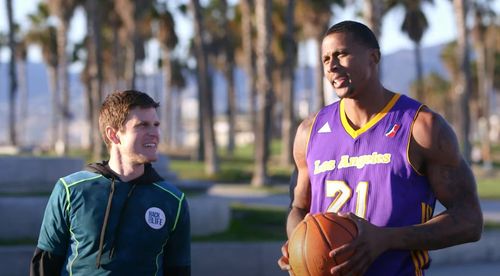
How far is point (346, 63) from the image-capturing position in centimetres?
380

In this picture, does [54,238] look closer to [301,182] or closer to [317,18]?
[301,182]

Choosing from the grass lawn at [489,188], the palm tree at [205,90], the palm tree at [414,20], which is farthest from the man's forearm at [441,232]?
the palm tree at [414,20]

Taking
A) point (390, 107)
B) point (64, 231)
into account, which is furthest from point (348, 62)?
point (64, 231)

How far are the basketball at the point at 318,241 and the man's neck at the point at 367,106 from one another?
49 centimetres

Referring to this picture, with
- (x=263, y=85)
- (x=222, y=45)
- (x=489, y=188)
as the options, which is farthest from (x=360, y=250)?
(x=222, y=45)

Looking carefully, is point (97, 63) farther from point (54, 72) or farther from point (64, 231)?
point (64, 231)

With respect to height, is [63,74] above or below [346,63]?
below

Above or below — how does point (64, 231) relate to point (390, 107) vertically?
below

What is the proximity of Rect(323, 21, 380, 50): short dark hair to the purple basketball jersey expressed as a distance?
0.94ft

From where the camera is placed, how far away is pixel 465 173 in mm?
3811

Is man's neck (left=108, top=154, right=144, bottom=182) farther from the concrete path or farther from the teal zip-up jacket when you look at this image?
the concrete path

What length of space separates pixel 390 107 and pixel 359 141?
0.21 meters

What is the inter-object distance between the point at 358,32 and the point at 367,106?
0.34 m

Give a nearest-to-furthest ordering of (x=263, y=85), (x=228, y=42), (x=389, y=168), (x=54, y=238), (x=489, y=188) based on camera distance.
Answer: (x=389, y=168) → (x=54, y=238) → (x=263, y=85) → (x=489, y=188) → (x=228, y=42)
